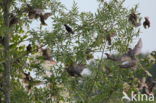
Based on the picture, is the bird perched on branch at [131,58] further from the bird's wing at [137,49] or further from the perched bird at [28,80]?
the perched bird at [28,80]

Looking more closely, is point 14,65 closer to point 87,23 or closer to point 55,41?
point 55,41

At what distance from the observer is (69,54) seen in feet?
19.1

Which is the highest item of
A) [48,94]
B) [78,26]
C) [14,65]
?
[78,26]

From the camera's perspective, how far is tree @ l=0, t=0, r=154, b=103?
5.74m

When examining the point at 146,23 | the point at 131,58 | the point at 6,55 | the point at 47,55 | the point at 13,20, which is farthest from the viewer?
the point at 6,55

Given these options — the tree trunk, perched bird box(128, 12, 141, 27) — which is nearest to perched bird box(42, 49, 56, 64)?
the tree trunk

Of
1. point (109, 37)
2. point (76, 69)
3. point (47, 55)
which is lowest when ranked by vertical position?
point (76, 69)

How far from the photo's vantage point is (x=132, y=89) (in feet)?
18.7

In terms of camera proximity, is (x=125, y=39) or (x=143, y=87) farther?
(x=125, y=39)

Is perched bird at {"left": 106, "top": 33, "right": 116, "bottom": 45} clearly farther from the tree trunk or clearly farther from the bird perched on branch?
the tree trunk

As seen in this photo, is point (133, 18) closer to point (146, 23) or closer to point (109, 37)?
point (146, 23)

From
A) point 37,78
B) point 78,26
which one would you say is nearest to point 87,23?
point 78,26

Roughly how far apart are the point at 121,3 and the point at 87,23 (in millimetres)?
546

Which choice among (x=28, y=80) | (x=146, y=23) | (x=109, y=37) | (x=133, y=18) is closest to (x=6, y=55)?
(x=28, y=80)
